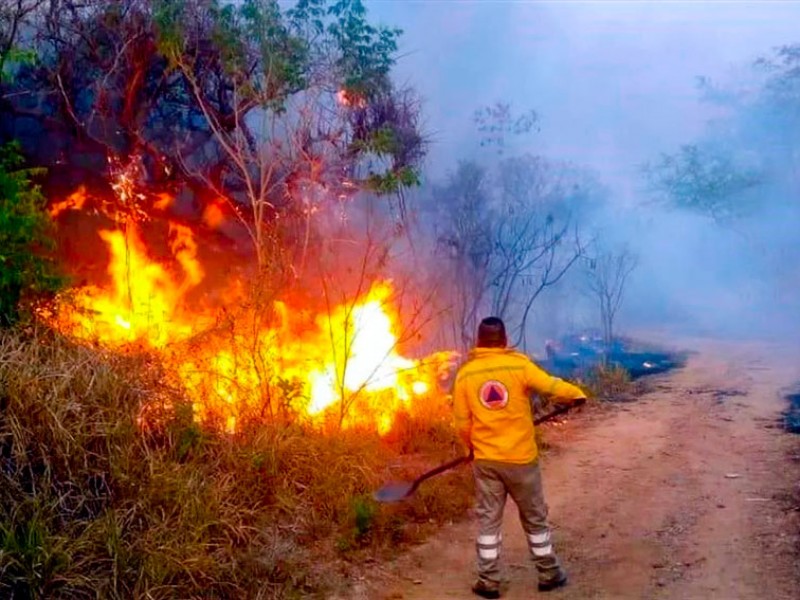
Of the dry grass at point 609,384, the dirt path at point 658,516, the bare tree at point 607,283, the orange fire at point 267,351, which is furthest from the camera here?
the bare tree at point 607,283

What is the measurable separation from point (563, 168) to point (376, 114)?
44.6 feet

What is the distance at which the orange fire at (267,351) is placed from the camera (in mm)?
7915

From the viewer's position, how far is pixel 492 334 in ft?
18.6

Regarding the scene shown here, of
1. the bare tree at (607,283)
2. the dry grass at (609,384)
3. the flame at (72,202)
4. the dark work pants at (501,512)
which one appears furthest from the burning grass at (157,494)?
the bare tree at (607,283)

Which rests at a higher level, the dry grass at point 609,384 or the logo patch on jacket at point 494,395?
the logo patch on jacket at point 494,395

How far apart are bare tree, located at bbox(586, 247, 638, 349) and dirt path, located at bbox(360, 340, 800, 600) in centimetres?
765

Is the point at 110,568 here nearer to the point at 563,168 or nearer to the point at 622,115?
the point at 563,168

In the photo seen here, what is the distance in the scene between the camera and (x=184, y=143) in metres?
12.2

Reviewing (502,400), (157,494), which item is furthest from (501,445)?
(157,494)

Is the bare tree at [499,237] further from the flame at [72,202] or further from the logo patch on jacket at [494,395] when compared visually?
the logo patch on jacket at [494,395]

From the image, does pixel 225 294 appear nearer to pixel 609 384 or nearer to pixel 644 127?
pixel 609 384

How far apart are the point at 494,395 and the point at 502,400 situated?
0.06 meters

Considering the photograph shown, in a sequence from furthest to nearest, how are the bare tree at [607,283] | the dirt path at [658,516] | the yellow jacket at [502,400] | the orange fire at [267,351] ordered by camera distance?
1. the bare tree at [607,283]
2. the orange fire at [267,351]
3. the dirt path at [658,516]
4. the yellow jacket at [502,400]

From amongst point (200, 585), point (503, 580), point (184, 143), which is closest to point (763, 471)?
point (503, 580)
